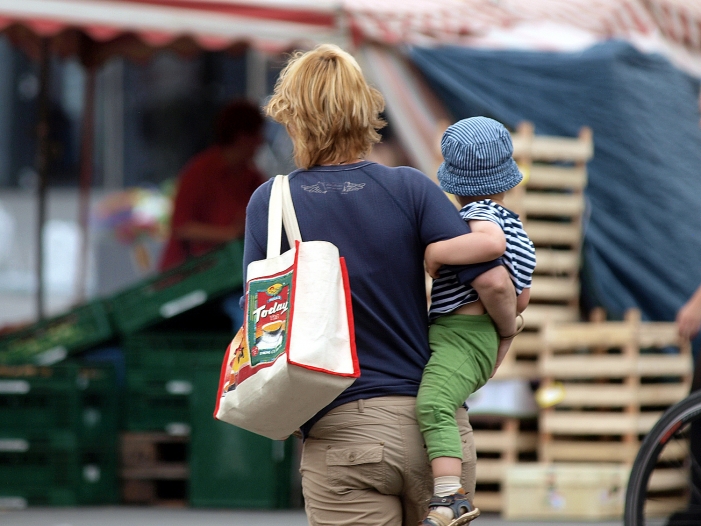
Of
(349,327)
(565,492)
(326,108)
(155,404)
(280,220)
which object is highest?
(326,108)

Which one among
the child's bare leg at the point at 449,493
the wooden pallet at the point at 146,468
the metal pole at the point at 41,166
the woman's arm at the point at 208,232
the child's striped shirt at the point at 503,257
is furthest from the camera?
the metal pole at the point at 41,166

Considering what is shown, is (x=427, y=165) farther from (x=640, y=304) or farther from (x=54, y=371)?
(x=54, y=371)

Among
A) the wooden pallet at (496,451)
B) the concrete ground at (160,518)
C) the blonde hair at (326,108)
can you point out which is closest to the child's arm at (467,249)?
the blonde hair at (326,108)

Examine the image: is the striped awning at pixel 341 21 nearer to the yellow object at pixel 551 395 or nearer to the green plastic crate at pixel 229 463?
the green plastic crate at pixel 229 463

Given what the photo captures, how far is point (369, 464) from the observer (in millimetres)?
2441

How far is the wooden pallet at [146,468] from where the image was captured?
20.7 feet

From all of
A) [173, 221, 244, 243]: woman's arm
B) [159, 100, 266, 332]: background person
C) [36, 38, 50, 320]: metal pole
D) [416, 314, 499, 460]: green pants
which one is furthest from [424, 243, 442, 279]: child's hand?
[36, 38, 50, 320]: metal pole

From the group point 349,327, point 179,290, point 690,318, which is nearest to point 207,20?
point 179,290

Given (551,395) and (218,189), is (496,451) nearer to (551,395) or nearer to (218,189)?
(551,395)

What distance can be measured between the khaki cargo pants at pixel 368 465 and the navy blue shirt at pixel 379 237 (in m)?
0.04

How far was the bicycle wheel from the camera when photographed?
3742 millimetres

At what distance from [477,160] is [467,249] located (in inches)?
10.7

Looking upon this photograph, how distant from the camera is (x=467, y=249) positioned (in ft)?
8.05

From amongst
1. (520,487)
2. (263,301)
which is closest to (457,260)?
(263,301)
